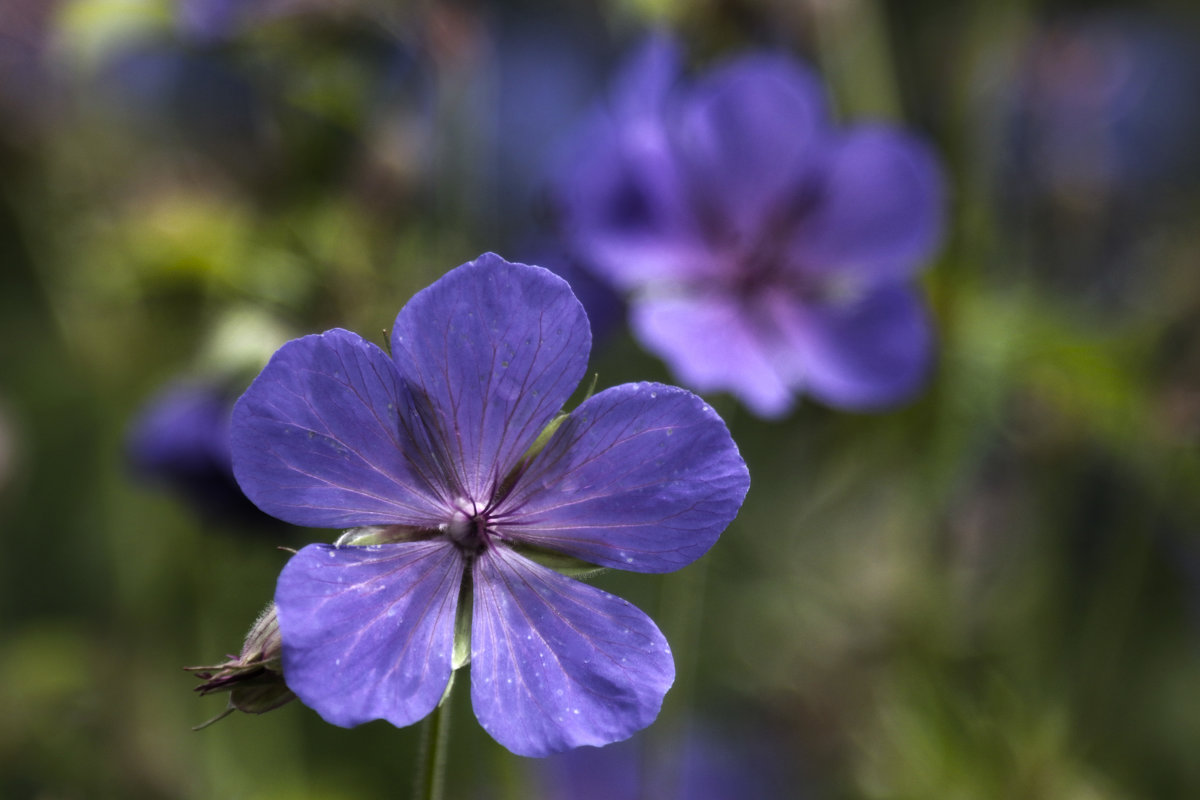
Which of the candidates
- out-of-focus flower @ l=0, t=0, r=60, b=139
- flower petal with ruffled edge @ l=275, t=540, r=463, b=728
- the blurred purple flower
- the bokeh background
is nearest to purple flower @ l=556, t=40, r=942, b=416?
the bokeh background

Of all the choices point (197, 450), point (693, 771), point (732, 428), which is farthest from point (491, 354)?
point (693, 771)

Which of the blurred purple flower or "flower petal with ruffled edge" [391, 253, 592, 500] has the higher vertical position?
"flower petal with ruffled edge" [391, 253, 592, 500]

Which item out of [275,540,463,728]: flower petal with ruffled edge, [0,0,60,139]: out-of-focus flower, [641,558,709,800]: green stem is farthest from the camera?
[0,0,60,139]: out-of-focus flower

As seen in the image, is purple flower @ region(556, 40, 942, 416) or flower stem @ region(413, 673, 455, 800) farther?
purple flower @ region(556, 40, 942, 416)

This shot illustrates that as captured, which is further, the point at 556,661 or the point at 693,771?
the point at 693,771

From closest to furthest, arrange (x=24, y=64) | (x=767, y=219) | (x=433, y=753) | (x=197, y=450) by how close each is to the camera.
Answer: (x=433, y=753), (x=197, y=450), (x=767, y=219), (x=24, y=64)

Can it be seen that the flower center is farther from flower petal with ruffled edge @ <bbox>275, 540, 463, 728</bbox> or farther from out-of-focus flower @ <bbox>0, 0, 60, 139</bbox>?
out-of-focus flower @ <bbox>0, 0, 60, 139</bbox>

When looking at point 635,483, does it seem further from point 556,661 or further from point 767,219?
point 767,219
